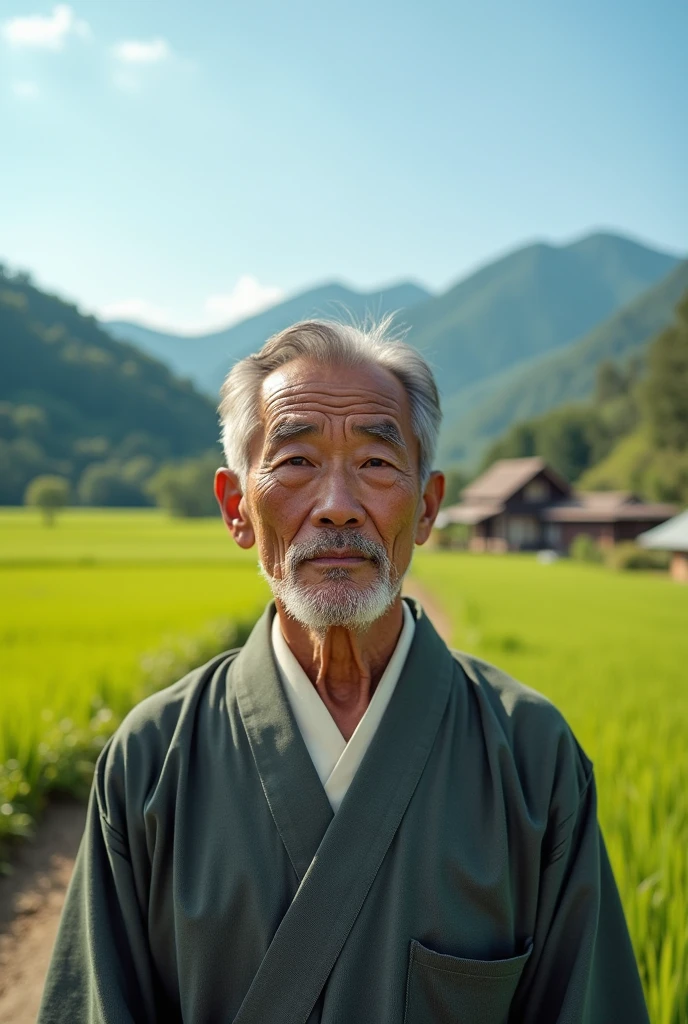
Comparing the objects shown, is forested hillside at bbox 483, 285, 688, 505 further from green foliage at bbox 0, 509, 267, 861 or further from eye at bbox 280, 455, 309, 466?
eye at bbox 280, 455, 309, 466

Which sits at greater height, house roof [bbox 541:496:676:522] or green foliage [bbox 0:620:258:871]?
house roof [bbox 541:496:676:522]

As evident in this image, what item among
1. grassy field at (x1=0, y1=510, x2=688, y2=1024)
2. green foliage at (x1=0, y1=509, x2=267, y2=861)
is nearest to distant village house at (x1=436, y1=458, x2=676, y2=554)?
grassy field at (x1=0, y1=510, x2=688, y2=1024)

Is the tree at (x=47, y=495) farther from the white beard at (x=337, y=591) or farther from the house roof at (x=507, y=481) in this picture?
the house roof at (x=507, y=481)

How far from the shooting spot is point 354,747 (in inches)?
61.2

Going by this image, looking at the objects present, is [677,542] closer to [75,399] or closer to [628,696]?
[628,696]

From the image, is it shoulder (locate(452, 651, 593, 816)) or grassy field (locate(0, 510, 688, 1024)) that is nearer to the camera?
shoulder (locate(452, 651, 593, 816))

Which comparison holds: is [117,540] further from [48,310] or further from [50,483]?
[48,310]

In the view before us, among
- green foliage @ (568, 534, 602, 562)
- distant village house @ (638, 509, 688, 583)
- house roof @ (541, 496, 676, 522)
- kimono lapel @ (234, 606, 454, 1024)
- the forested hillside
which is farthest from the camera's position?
green foliage @ (568, 534, 602, 562)

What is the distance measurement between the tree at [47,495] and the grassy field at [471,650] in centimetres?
70

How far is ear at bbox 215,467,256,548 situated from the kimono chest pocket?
3.42ft

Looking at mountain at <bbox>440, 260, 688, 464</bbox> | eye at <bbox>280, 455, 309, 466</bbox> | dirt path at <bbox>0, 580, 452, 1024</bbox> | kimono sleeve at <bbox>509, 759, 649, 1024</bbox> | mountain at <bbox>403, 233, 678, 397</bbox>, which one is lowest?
dirt path at <bbox>0, 580, 452, 1024</bbox>

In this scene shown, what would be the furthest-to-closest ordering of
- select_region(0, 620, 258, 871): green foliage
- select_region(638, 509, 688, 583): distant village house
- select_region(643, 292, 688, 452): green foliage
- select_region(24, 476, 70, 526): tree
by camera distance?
select_region(643, 292, 688, 452): green foliage, select_region(638, 509, 688, 583): distant village house, select_region(24, 476, 70, 526): tree, select_region(0, 620, 258, 871): green foliage

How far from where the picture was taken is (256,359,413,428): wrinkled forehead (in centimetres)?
160

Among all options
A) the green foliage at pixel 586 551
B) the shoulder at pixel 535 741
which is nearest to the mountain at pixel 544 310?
the green foliage at pixel 586 551
